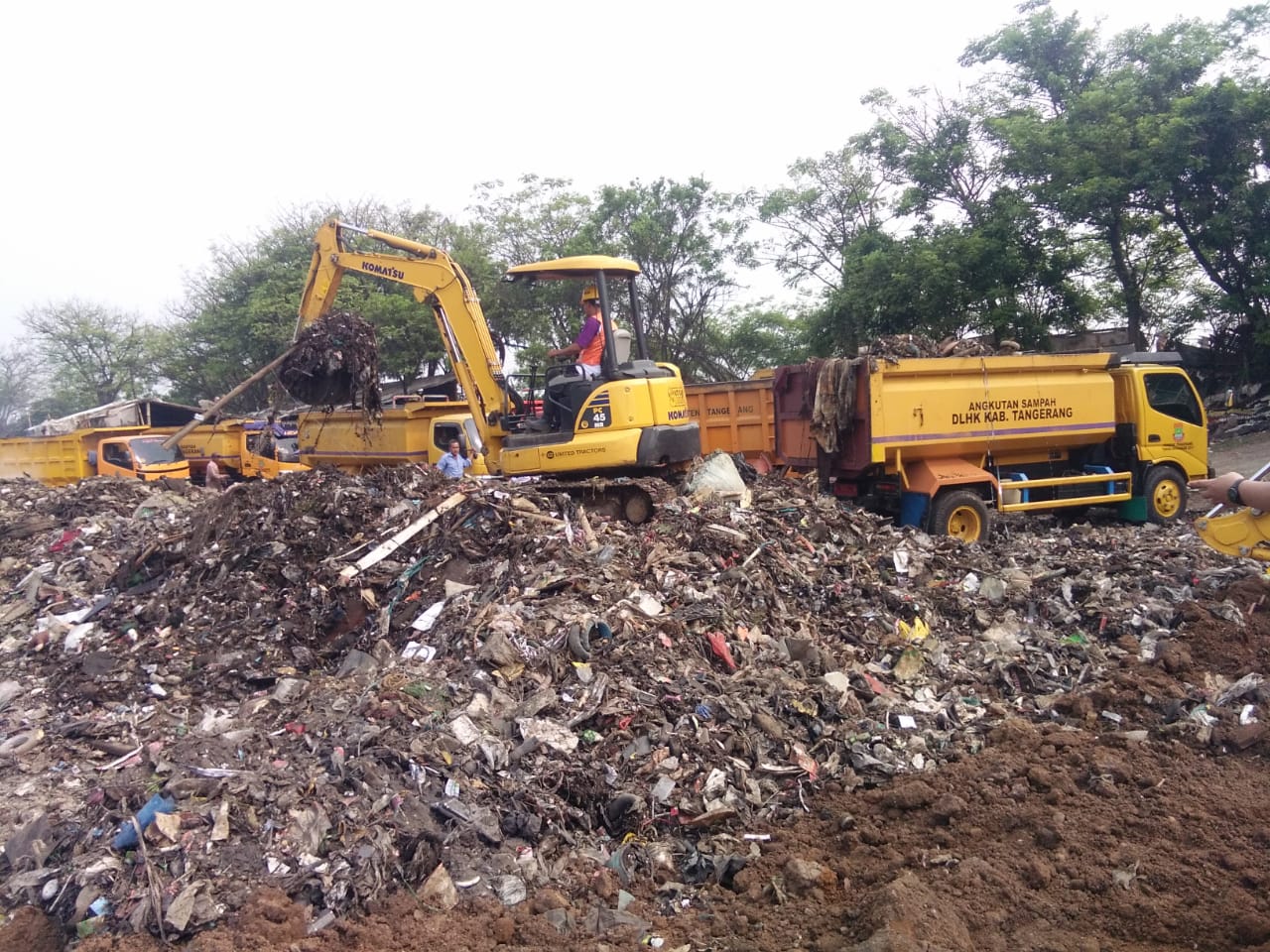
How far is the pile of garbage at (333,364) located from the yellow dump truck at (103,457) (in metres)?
9.80

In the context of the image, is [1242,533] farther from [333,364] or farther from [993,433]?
[333,364]

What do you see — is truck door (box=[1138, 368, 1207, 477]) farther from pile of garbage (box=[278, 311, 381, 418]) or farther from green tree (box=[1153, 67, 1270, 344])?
pile of garbage (box=[278, 311, 381, 418])

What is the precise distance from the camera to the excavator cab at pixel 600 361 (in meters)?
8.57

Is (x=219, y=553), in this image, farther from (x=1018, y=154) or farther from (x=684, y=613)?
(x=1018, y=154)

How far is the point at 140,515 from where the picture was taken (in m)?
11.9

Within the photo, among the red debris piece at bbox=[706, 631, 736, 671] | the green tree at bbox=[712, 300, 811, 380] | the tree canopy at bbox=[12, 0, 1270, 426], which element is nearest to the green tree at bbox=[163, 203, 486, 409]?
the tree canopy at bbox=[12, 0, 1270, 426]

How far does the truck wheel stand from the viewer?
11125 mm

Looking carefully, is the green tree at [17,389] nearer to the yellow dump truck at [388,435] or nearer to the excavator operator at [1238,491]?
the yellow dump truck at [388,435]

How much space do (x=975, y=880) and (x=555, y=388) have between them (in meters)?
6.21

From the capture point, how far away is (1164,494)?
11297 millimetres

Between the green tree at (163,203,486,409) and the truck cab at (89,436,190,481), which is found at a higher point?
the green tree at (163,203,486,409)

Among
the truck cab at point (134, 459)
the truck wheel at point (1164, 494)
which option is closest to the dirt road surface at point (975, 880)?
the truck wheel at point (1164, 494)

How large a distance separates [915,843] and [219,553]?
6306 mm

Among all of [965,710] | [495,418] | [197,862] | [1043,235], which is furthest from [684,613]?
[1043,235]
